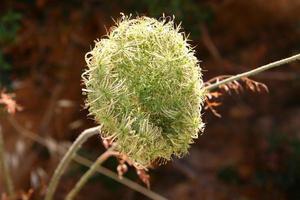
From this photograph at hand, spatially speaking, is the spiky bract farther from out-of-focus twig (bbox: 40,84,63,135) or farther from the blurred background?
out-of-focus twig (bbox: 40,84,63,135)

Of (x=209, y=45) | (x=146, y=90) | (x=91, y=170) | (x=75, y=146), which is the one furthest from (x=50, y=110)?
(x=146, y=90)

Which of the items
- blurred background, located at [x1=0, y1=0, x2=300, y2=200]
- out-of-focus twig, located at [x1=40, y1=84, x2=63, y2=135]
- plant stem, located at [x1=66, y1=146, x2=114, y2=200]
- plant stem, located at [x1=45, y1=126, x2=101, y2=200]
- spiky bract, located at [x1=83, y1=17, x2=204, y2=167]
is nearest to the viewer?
spiky bract, located at [x1=83, y1=17, x2=204, y2=167]

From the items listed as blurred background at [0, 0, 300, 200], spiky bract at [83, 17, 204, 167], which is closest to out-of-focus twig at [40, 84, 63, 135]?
blurred background at [0, 0, 300, 200]

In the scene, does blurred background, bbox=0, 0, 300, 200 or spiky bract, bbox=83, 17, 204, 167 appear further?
blurred background, bbox=0, 0, 300, 200

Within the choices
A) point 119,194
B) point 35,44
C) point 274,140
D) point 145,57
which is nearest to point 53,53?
point 35,44

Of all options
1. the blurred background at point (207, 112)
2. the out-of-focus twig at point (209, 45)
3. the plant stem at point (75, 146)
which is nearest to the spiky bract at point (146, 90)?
the plant stem at point (75, 146)

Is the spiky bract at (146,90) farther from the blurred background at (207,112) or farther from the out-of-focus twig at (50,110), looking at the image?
the out-of-focus twig at (50,110)
